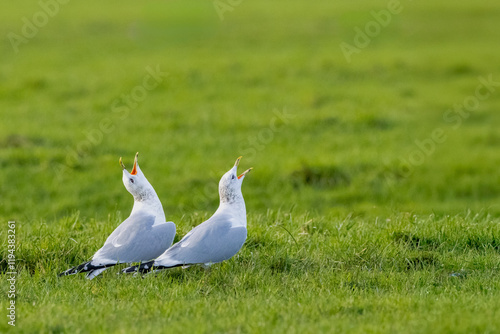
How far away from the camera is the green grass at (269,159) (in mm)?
5168

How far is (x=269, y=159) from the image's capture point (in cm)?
1420

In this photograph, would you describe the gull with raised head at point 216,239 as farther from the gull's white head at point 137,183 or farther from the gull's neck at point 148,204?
the gull's white head at point 137,183

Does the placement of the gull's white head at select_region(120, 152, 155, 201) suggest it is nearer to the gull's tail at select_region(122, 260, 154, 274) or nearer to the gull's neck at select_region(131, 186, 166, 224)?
the gull's neck at select_region(131, 186, 166, 224)

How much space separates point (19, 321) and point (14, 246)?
179 cm

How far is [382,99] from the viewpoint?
60.7 feet

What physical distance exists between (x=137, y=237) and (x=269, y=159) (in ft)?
28.6

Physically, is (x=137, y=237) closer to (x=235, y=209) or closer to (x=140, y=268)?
(x=140, y=268)

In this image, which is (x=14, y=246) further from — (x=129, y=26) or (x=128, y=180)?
(x=129, y=26)

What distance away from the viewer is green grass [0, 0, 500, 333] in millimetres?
5168

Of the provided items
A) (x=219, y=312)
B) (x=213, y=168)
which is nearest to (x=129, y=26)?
(x=213, y=168)

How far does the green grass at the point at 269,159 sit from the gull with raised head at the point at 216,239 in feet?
0.76

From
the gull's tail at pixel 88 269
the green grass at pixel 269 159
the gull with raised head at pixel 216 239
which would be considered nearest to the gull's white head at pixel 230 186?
the gull with raised head at pixel 216 239

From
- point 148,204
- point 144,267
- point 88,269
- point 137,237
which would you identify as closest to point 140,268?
point 144,267

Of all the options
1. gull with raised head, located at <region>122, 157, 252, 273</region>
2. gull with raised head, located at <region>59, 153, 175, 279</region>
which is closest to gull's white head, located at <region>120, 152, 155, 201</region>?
gull with raised head, located at <region>59, 153, 175, 279</region>
